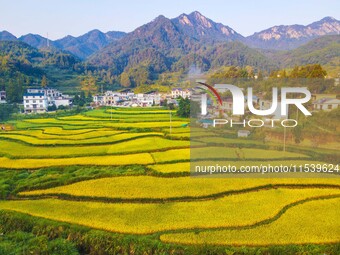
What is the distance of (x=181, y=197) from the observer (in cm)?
1173

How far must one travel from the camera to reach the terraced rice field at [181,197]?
9367mm

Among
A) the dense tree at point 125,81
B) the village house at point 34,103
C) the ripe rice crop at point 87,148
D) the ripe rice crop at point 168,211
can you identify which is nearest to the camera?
the ripe rice crop at point 168,211

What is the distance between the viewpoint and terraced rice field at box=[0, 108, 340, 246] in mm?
9367

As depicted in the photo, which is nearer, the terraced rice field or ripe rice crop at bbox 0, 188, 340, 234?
the terraced rice field

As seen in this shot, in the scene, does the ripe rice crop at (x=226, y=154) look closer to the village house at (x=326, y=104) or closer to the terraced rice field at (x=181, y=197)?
the terraced rice field at (x=181, y=197)

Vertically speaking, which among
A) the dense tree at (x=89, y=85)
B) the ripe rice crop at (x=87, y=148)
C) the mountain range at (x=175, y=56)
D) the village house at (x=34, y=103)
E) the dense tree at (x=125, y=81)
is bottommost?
the ripe rice crop at (x=87, y=148)

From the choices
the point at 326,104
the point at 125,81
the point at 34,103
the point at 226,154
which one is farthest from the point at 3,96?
the point at 326,104

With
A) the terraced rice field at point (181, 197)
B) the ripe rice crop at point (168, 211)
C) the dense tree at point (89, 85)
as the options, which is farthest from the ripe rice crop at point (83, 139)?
the dense tree at point (89, 85)

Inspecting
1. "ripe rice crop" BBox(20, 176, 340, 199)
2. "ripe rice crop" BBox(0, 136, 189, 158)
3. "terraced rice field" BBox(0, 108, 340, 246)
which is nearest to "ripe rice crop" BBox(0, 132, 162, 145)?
"ripe rice crop" BBox(0, 136, 189, 158)

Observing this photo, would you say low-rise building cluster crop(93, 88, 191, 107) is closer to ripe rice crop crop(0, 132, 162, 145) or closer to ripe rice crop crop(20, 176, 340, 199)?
ripe rice crop crop(0, 132, 162, 145)

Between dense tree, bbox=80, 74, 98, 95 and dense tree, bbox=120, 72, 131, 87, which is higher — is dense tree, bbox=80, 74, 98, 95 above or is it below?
below

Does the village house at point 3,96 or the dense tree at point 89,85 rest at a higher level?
the dense tree at point 89,85

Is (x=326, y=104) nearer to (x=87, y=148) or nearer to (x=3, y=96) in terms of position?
(x=87, y=148)

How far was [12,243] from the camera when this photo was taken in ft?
29.8
